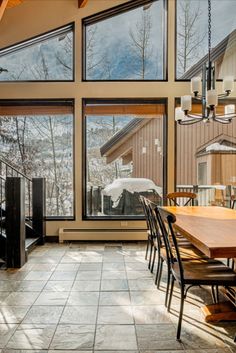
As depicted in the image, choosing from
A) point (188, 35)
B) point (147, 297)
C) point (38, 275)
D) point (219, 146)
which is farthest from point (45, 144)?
point (147, 297)

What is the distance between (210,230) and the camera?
113 inches

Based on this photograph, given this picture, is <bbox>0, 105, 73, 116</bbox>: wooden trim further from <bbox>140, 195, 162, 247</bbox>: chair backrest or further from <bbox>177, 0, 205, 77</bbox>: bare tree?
<bbox>140, 195, 162, 247</bbox>: chair backrest

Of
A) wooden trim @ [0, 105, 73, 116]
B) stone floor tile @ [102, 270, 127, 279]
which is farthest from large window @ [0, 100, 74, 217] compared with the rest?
stone floor tile @ [102, 270, 127, 279]

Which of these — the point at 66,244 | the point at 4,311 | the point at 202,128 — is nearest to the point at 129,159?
the point at 202,128

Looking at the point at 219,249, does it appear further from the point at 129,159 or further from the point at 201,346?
the point at 129,159

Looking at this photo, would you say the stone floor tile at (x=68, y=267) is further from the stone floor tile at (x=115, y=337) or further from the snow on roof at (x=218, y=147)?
the snow on roof at (x=218, y=147)

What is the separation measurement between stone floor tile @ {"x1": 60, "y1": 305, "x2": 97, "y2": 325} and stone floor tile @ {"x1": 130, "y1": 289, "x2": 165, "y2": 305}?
445mm

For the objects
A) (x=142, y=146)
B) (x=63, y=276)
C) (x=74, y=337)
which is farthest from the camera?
(x=142, y=146)

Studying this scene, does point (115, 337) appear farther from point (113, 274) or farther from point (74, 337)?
point (113, 274)

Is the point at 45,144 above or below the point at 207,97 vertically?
below

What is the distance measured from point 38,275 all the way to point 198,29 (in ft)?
17.0

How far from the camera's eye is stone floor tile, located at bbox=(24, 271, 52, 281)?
12.9 ft

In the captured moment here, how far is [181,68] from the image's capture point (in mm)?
6070

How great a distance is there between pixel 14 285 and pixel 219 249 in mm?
2495
